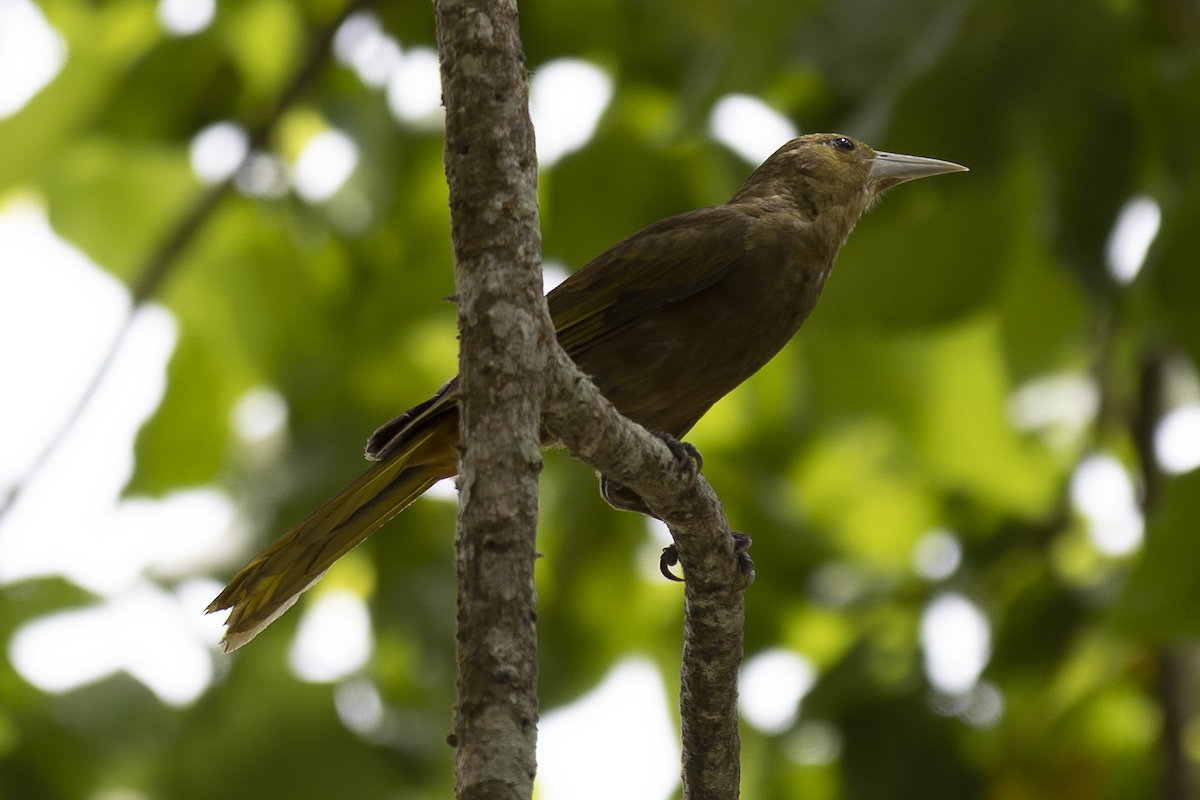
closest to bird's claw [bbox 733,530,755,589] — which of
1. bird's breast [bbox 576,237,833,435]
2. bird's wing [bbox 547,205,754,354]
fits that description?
bird's breast [bbox 576,237,833,435]

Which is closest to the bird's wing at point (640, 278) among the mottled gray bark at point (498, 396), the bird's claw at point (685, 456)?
the bird's claw at point (685, 456)

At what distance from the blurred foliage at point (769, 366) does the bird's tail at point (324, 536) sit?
4.20 ft

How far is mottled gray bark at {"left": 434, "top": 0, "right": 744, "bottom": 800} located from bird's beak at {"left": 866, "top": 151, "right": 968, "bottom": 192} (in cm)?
194

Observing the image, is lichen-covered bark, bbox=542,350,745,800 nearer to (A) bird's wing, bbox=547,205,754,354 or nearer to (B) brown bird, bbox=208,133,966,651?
(B) brown bird, bbox=208,133,966,651

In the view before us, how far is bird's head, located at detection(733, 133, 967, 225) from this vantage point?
3678 millimetres

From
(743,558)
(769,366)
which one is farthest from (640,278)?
(769,366)

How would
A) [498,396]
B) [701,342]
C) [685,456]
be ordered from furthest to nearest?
1. [701,342]
2. [685,456]
3. [498,396]

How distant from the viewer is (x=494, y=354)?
1550 millimetres

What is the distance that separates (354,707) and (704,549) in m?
2.46

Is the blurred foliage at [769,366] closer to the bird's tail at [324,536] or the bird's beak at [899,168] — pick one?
the bird's beak at [899,168]

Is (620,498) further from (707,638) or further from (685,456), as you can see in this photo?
(685,456)

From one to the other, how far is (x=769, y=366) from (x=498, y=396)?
12.2ft

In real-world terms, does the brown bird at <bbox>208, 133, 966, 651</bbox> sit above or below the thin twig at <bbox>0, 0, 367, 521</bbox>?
below

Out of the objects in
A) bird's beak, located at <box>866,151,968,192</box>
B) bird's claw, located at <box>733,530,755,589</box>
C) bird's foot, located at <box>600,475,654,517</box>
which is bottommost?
bird's claw, located at <box>733,530,755,589</box>
